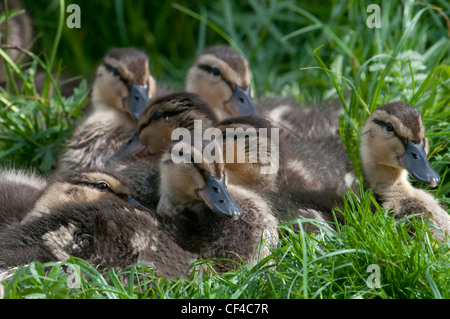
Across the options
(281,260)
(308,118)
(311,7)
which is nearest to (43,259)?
(281,260)

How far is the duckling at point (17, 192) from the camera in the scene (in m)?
2.76

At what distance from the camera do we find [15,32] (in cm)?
428

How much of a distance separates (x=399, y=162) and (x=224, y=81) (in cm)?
129

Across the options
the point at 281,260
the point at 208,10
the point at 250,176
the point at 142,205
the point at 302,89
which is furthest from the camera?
the point at 208,10

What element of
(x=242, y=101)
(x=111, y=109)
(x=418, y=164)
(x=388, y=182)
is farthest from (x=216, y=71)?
(x=418, y=164)

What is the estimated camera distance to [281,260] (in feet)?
7.48

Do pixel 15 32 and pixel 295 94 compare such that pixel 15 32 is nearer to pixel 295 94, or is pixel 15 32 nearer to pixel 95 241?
pixel 295 94

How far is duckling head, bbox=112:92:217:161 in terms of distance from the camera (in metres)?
3.09

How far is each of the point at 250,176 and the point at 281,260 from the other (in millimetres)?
659

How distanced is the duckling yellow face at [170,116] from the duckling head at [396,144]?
70 centimetres

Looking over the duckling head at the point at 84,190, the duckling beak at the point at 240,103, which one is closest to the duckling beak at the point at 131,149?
the duckling head at the point at 84,190

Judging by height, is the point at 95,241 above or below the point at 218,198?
below

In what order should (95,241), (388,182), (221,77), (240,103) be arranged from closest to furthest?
(95,241) < (388,182) < (240,103) < (221,77)
